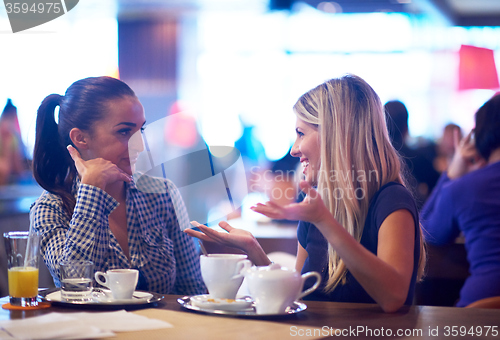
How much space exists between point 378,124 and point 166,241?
2.39 feet

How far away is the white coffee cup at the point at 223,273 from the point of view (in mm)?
1036

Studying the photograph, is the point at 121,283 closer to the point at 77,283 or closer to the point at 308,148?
the point at 77,283

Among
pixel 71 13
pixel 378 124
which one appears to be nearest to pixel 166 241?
pixel 378 124

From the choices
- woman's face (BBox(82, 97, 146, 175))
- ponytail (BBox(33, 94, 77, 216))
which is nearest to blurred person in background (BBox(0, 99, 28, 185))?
ponytail (BBox(33, 94, 77, 216))

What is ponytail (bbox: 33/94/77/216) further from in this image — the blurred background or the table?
the blurred background

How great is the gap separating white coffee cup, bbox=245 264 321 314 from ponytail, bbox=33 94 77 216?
769 mm

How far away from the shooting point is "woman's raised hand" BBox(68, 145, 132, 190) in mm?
1384

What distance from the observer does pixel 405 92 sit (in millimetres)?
6344

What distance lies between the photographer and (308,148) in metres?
1.36

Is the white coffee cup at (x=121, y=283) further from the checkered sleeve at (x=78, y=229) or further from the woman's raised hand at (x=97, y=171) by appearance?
the woman's raised hand at (x=97, y=171)

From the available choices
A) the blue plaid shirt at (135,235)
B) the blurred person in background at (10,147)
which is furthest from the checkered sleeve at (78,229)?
the blurred person in background at (10,147)

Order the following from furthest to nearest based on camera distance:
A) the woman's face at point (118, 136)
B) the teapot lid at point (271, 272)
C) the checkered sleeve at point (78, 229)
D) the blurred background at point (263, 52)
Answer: the blurred background at point (263, 52) → the woman's face at point (118, 136) → the checkered sleeve at point (78, 229) → the teapot lid at point (271, 272)

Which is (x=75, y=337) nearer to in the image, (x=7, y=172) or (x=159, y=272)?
(x=159, y=272)

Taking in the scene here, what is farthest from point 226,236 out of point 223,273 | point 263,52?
point 263,52
